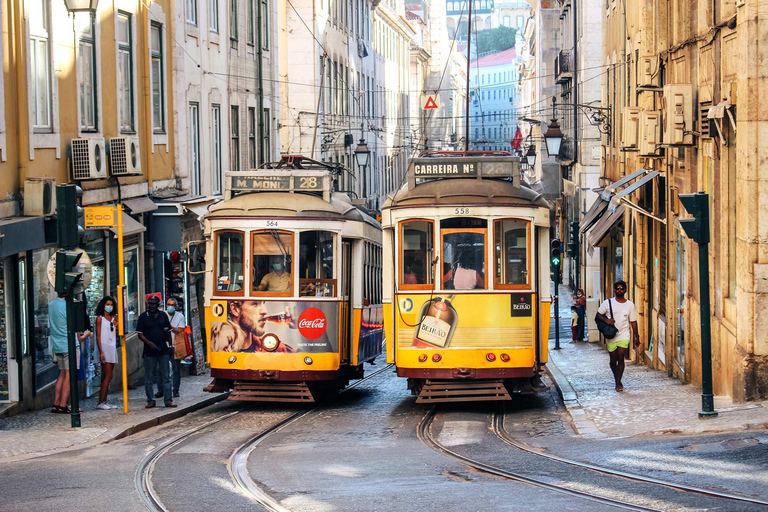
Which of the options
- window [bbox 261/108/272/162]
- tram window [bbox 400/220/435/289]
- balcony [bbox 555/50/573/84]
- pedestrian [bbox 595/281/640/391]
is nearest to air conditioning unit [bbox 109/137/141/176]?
tram window [bbox 400/220/435/289]

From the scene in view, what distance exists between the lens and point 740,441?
10.6m

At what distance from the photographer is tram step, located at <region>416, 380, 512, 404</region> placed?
15.0 meters

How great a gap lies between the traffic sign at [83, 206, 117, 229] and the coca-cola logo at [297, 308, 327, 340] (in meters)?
2.75

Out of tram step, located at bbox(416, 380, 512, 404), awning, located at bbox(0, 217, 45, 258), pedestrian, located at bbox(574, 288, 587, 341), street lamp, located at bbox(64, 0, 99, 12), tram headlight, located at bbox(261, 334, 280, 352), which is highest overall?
street lamp, located at bbox(64, 0, 99, 12)

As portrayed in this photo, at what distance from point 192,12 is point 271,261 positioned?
11.3 m

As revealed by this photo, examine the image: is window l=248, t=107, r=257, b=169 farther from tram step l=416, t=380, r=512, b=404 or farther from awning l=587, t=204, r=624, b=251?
tram step l=416, t=380, r=512, b=404

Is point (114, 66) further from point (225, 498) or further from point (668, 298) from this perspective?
point (225, 498)

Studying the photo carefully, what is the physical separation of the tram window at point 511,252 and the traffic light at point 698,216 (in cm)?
313

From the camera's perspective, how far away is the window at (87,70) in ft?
59.3

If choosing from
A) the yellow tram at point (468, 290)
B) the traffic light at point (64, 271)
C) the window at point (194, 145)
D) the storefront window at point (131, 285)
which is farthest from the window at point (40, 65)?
the window at point (194, 145)

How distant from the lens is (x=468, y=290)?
14.9 metres

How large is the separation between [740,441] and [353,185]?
41.7m

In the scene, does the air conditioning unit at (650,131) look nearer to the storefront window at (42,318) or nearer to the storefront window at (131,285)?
the storefront window at (131,285)

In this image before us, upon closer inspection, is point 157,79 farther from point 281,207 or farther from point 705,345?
point 705,345
